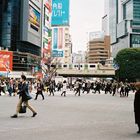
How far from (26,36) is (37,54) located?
53.4 feet

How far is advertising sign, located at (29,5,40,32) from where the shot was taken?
109906 mm

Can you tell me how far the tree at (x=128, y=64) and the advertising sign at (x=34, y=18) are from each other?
24.2 meters

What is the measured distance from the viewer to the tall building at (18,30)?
10293 centimetres

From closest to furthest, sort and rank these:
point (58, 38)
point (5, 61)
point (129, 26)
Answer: point (5, 61)
point (58, 38)
point (129, 26)

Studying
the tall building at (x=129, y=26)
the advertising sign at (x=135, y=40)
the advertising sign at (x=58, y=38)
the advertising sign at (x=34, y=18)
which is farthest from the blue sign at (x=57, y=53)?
the advertising sign at (x=135, y=40)

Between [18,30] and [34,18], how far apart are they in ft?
30.5

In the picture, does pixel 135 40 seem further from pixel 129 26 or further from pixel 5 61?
pixel 5 61

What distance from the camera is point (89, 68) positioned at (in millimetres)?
136000

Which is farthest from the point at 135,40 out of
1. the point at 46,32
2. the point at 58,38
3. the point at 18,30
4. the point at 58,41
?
the point at 18,30

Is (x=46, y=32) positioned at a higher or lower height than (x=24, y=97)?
higher

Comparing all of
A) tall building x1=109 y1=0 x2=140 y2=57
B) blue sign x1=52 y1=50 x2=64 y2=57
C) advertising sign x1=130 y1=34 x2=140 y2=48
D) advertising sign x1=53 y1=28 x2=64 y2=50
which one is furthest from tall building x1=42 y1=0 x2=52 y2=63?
tall building x1=109 y1=0 x2=140 y2=57

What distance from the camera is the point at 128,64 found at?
107000 millimetres

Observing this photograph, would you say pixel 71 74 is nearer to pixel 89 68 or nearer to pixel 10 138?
pixel 89 68

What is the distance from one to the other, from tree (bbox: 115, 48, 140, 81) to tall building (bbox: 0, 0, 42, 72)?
23.4 meters
